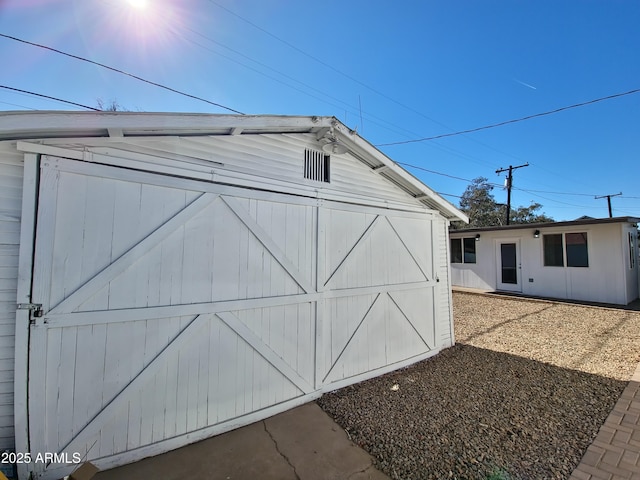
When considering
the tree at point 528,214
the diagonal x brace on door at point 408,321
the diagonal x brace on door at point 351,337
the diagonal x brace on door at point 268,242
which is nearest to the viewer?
the diagonal x brace on door at point 268,242

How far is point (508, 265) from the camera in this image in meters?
10.8

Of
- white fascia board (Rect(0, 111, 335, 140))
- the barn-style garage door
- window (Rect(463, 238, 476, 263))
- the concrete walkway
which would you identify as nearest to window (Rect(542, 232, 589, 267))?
window (Rect(463, 238, 476, 263))

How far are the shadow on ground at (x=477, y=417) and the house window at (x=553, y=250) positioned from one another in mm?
7043

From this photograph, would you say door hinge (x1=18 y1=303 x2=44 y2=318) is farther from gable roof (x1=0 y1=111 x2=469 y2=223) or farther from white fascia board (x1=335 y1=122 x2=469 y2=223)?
white fascia board (x1=335 y1=122 x2=469 y2=223)

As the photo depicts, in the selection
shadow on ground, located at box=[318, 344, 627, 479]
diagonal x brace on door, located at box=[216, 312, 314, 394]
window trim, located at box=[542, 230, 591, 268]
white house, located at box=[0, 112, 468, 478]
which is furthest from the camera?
window trim, located at box=[542, 230, 591, 268]

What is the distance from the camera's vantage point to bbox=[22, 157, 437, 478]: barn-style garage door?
2078 millimetres

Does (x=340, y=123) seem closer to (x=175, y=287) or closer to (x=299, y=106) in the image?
(x=175, y=287)

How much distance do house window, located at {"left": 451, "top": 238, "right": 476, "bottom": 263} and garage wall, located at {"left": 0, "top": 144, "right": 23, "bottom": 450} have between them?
13.1m

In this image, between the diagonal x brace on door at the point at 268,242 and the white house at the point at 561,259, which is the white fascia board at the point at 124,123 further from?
the white house at the point at 561,259

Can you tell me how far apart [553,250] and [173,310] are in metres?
11.9

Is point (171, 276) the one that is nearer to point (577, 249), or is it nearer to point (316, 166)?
point (316, 166)

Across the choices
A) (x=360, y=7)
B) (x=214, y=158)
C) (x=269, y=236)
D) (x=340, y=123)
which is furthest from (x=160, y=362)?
(x=360, y=7)

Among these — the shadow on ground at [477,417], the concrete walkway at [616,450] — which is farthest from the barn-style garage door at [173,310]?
the concrete walkway at [616,450]

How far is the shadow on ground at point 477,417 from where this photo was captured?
232 cm
